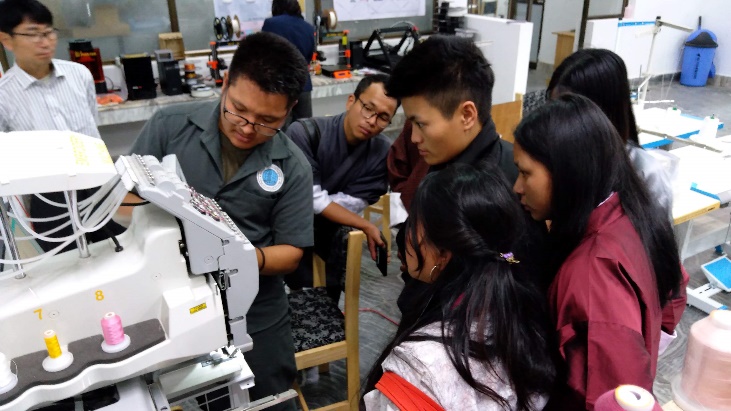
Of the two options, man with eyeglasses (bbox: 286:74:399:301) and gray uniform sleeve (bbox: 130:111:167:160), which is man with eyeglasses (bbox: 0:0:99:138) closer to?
man with eyeglasses (bbox: 286:74:399:301)

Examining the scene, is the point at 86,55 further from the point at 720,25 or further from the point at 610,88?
the point at 720,25

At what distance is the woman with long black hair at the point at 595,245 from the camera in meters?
1.00

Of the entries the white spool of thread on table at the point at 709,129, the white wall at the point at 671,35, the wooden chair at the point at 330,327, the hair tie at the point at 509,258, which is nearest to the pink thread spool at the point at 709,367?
the hair tie at the point at 509,258

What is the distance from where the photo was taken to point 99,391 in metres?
1.00

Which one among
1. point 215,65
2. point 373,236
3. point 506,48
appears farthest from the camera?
point 506,48

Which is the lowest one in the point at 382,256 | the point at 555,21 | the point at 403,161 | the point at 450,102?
the point at 382,256

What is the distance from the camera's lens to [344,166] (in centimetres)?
214

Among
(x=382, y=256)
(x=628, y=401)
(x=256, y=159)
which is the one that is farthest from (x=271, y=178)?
(x=628, y=401)

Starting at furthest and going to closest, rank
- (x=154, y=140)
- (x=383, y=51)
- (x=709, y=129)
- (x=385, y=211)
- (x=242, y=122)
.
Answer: (x=383, y=51) < (x=709, y=129) < (x=385, y=211) < (x=154, y=140) < (x=242, y=122)

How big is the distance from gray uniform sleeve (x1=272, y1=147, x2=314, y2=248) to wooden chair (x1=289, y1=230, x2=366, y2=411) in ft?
0.91

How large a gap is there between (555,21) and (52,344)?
7.72 metres

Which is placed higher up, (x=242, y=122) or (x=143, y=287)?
(x=242, y=122)

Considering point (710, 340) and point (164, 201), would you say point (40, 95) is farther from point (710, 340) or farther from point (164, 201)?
point (710, 340)

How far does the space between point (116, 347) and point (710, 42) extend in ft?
26.8
